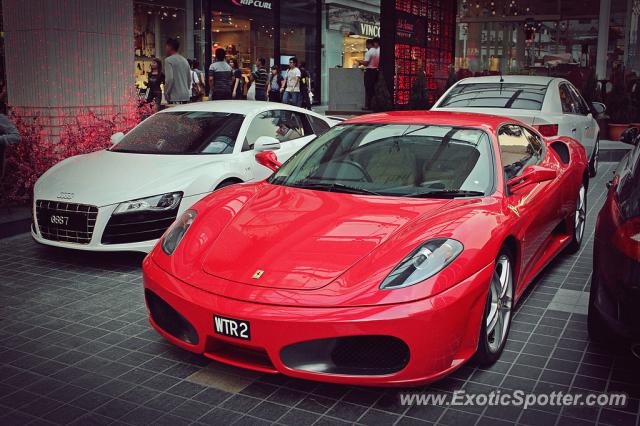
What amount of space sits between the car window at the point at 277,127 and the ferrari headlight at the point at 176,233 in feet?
9.06

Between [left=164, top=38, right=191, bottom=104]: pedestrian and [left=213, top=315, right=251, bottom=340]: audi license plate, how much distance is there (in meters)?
9.26

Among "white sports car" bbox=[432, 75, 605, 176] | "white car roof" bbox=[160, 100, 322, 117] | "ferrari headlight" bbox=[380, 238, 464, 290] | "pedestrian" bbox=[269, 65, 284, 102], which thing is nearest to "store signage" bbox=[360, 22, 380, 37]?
"pedestrian" bbox=[269, 65, 284, 102]

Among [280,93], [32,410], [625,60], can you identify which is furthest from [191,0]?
[32,410]

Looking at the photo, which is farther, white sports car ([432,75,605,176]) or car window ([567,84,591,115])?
car window ([567,84,591,115])

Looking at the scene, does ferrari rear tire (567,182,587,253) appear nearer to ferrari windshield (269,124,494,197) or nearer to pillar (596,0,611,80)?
ferrari windshield (269,124,494,197)

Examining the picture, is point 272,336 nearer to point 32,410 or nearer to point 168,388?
point 168,388

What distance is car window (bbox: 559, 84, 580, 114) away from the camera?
9172 mm

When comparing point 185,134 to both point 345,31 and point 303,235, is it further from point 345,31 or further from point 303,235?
point 345,31

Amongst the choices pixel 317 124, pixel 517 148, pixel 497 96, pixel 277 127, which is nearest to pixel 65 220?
pixel 277 127

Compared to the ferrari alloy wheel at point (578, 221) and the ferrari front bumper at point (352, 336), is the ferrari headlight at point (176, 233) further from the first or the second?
the ferrari alloy wheel at point (578, 221)

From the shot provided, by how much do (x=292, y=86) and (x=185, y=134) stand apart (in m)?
11.9

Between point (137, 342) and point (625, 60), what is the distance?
21.6m

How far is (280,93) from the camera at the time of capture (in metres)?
20.0

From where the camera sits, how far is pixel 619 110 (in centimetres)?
1605
